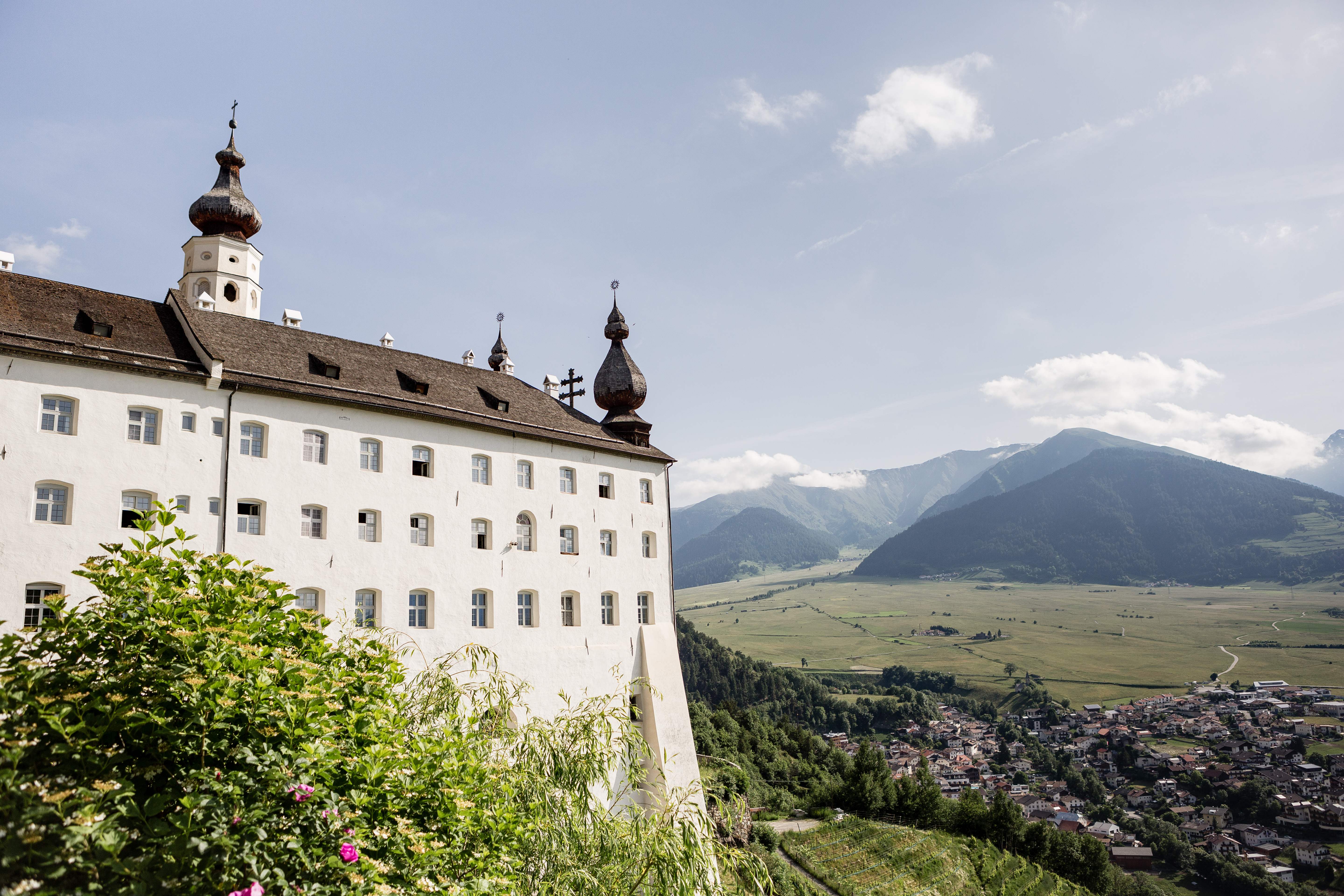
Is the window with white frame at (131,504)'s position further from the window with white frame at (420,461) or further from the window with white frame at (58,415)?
the window with white frame at (420,461)

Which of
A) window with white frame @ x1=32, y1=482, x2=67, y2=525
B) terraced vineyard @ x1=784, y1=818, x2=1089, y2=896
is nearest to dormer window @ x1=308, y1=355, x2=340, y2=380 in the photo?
window with white frame @ x1=32, y1=482, x2=67, y2=525

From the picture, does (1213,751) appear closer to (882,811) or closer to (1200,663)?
(1200,663)

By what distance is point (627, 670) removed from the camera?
30.5 meters

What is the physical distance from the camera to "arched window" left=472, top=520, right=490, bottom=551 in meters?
27.2

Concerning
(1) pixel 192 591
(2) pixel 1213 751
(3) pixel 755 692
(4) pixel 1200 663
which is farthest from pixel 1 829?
(4) pixel 1200 663

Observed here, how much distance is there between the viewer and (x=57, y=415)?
1995 cm

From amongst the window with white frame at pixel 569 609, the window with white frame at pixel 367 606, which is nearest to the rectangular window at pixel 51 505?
the window with white frame at pixel 367 606

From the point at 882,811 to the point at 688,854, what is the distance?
59613 millimetres

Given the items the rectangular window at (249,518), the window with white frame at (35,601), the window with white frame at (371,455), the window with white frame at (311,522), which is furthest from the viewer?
the window with white frame at (371,455)

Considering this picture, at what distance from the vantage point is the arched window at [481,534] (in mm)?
27203

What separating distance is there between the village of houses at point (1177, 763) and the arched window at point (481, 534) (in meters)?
78.7

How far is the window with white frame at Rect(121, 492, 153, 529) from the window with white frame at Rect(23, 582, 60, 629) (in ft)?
6.71

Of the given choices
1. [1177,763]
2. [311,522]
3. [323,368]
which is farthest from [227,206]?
[1177,763]

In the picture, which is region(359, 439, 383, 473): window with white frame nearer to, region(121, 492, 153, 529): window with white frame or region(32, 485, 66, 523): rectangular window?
region(121, 492, 153, 529): window with white frame
